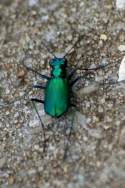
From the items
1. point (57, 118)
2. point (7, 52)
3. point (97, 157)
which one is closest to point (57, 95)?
point (57, 118)

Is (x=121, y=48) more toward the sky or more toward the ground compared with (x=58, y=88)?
more toward the sky

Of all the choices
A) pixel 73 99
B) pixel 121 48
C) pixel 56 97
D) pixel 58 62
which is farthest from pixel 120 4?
pixel 56 97

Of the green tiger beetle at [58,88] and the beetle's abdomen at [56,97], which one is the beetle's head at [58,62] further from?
the beetle's abdomen at [56,97]

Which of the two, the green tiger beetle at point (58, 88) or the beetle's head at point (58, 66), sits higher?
the beetle's head at point (58, 66)

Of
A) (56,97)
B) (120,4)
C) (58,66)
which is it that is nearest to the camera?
(56,97)

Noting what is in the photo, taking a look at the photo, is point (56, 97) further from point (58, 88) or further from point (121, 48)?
point (121, 48)

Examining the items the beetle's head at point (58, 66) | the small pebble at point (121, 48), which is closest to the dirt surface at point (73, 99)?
the small pebble at point (121, 48)

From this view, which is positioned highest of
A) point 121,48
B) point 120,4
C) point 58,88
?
point 120,4
